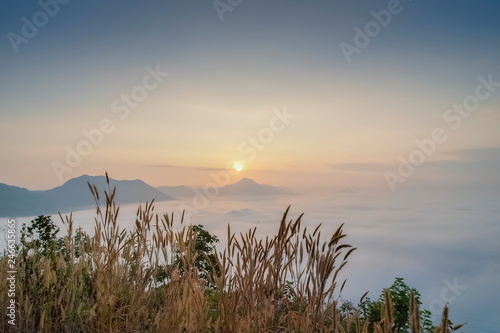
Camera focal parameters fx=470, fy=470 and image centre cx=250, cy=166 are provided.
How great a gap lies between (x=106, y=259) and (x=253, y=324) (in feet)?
5.31

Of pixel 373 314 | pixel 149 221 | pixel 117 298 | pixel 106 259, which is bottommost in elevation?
pixel 373 314

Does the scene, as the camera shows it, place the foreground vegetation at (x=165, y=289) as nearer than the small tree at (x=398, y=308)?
Yes

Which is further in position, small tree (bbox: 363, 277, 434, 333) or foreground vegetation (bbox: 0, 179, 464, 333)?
small tree (bbox: 363, 277, 434, 333)

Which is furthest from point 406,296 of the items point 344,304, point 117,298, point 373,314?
point 117,298

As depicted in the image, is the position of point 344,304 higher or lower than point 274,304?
lower

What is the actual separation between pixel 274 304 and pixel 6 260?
3.26 m

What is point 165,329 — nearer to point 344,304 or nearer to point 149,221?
point 149,221

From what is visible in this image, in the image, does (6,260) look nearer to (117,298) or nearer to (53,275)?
(53,275)

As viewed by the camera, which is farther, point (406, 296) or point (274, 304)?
point (406, 296)

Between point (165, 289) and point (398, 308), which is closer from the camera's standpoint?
point (165, 289)

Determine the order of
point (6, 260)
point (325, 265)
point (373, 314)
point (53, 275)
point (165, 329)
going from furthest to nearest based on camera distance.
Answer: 1. point (373, 314)
2. point (6, 260)
3. point (53, 275)
4. point (165, 329)
5. point (325, 265)

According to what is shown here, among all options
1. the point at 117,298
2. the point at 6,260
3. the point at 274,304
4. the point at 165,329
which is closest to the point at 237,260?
the point at 274,304

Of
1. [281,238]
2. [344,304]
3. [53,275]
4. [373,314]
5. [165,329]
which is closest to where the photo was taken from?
[281,238]

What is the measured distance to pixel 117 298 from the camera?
457cm
